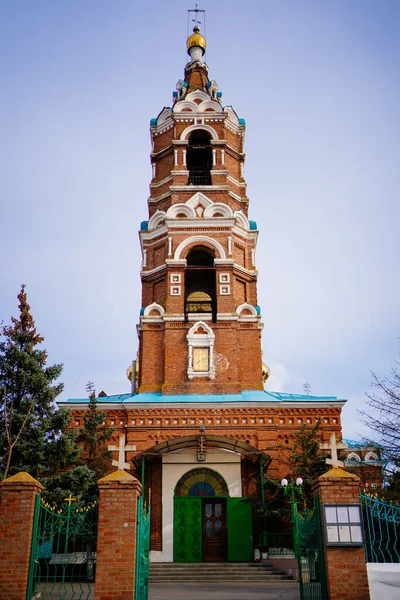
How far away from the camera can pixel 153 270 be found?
74.5 feet

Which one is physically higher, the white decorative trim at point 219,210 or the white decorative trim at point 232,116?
the white decorative trim at point 232,116

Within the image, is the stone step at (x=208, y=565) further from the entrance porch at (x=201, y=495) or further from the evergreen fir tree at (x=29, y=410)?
the evergreen fir tree at (x=29, y=410)

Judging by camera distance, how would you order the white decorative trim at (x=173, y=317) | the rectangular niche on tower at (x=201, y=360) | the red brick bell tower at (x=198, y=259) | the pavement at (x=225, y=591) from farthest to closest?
the white decorative trim at (x=173, y=317)
the red brick bell tower at (x=198, y=259)
the rectangular niche on tower at (x=201, y=360)
the pavement at (x=225, y=591)

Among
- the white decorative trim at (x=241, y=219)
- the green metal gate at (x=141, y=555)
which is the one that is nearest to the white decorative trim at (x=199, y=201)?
the white decorative trim at (x=241, y=219)

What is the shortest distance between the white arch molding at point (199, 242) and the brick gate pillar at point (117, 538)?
1379cm

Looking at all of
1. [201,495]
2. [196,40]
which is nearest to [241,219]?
[201,495]

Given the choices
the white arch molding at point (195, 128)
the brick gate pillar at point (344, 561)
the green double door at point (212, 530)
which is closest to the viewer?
the brick gate pillar at point (344, 561)

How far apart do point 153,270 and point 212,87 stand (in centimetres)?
940

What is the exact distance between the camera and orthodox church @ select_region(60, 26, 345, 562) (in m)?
18.3

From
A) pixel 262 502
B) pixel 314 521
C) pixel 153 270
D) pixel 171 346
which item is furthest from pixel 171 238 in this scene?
pixel 314 521

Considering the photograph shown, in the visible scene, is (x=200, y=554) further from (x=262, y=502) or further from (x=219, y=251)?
(x=219, y=251)

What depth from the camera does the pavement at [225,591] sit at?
1182 cm

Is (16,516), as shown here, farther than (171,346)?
No

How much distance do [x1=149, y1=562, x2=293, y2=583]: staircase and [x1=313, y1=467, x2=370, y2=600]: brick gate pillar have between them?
7504mm
